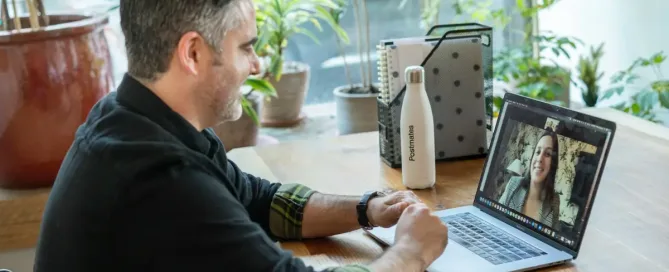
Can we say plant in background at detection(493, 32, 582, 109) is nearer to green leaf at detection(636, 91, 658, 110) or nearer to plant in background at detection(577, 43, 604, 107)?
plant in background at detection(577, 43, 604, 107)

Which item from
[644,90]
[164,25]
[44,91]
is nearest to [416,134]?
[164,25]

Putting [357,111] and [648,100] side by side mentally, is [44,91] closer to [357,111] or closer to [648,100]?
[357,111]

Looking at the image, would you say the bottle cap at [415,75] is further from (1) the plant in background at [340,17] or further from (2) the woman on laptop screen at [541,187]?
(1) the plant in background at [340,17]

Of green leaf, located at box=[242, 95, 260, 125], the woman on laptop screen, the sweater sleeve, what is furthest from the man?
green leaf, located at box=[242, 95, 260, 125]

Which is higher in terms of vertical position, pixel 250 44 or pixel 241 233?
Result: pixel 250 44

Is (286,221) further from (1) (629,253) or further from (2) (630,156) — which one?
(2) (630,156)

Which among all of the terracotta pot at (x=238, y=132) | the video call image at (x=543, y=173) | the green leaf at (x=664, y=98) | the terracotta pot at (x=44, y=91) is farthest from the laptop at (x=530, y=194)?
the terracotta pot at (x=238, y=132)

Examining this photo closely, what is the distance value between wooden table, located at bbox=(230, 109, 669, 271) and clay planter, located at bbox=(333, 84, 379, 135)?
1.20m

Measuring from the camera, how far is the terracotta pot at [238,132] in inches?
118

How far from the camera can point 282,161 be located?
1.88m

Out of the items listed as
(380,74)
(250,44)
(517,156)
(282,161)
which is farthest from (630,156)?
(250,44)

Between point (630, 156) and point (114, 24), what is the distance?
2032 mm

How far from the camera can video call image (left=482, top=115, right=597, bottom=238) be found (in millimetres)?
1284

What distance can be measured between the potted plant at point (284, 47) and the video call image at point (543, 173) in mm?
1698
